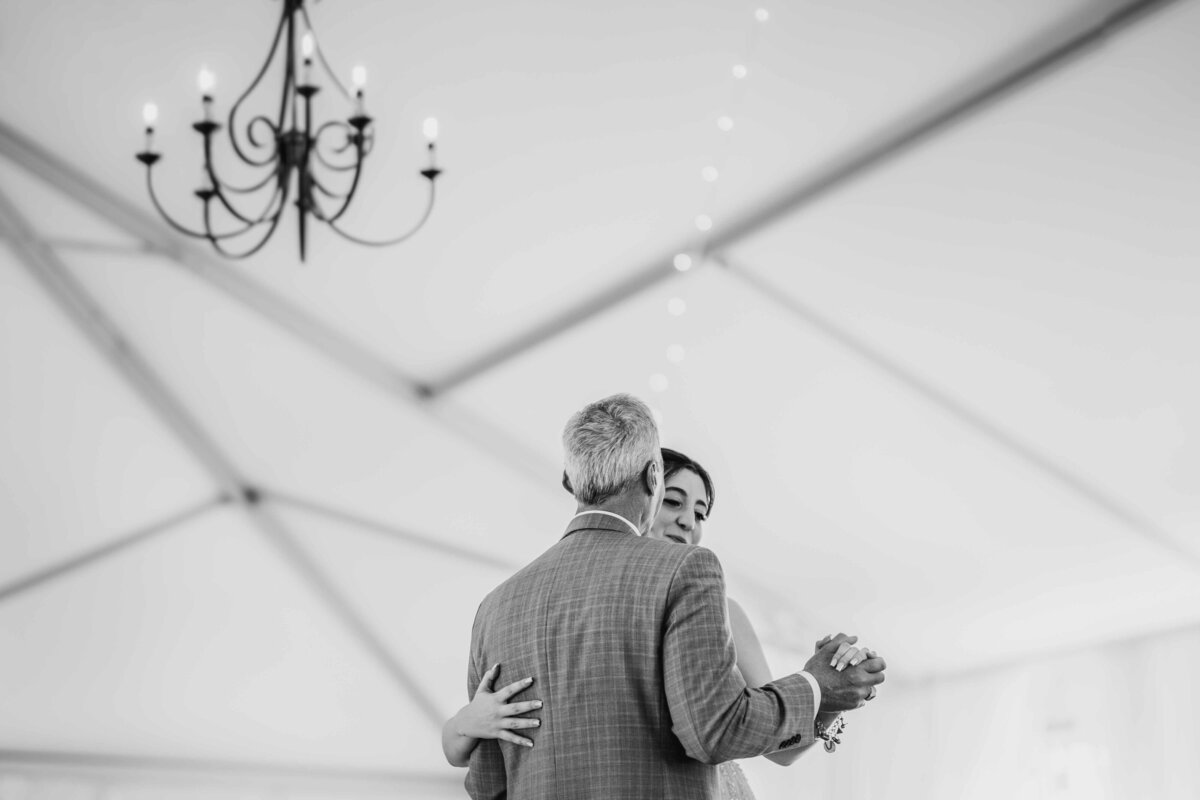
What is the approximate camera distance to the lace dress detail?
2.53 metres

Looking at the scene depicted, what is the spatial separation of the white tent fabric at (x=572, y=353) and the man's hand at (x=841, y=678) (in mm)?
2707

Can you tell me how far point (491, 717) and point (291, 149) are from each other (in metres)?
2.58

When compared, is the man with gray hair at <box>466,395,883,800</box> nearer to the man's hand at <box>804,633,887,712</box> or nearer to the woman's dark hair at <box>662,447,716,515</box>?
the man's hand at <box>804,633,887,712</box>

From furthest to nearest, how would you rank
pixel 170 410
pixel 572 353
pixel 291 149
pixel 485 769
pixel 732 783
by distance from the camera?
1. pixel 170 410
2. pixel 572 353
3. pixel 291 149
4. pixel 732 783
5. pixel 485 769

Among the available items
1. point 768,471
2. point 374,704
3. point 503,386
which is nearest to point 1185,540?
point 768,471

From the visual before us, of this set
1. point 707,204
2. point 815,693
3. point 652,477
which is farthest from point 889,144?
point 815,693

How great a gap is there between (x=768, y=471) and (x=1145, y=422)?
67.3 inches

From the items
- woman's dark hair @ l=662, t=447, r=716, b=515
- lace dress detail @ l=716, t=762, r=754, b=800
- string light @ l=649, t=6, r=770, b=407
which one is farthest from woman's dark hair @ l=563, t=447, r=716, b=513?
string light @ l=649, t=6, r=770, b=407

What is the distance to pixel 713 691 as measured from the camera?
68.9 inches

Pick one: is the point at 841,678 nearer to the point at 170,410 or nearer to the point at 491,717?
the point at 491,717

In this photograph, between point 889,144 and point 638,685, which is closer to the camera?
point 638,685

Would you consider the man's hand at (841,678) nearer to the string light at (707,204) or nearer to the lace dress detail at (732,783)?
the lace dress detail at (732,783)

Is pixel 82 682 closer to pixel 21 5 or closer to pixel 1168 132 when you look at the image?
pixel 21 5

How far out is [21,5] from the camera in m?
4.56
